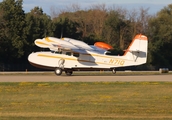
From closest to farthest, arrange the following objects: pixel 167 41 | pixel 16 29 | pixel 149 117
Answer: pixel 149 117 < pixel 16 29 < pixel 167 41

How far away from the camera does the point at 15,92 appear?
22.5 m

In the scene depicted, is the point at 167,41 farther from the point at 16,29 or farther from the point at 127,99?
the point at 127,99

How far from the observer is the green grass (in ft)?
48.1

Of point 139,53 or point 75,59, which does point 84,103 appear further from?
point 139,53

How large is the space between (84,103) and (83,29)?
70813 mm

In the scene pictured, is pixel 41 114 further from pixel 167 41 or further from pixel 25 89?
pixel 167 41

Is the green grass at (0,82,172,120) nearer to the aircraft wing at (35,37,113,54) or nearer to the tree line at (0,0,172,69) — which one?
the aircraft wing at (35,37,113,54)

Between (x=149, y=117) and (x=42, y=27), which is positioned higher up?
(x=42, y=27)

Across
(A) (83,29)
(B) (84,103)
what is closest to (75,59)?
(B) (84,103)

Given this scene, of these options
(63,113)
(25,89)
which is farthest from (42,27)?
(63,113)

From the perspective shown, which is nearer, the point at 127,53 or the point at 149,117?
the point at 149,117

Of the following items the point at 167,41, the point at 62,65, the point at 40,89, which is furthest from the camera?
the point at 167,41

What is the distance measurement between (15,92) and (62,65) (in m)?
18.3

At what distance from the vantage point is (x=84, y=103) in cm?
1814
